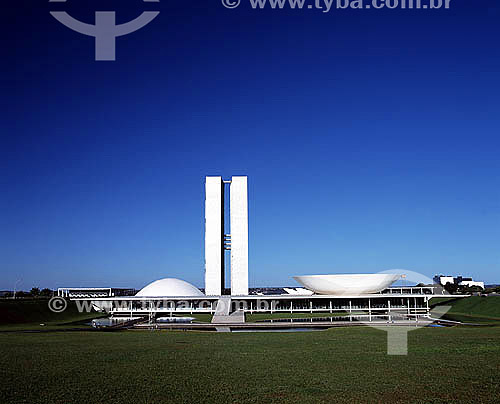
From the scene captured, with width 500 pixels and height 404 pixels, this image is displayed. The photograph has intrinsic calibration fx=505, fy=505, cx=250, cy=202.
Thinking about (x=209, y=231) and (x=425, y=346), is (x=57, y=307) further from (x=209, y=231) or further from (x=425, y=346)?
(x=425, y=346)

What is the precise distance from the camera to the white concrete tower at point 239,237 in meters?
54.9

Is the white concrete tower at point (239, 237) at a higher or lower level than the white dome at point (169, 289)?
higher

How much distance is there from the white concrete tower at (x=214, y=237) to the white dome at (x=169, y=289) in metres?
3.68

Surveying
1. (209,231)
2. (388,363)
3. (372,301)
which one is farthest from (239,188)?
(388,363)

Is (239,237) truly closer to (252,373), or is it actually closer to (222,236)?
(222,236)

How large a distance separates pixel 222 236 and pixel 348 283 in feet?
60.3

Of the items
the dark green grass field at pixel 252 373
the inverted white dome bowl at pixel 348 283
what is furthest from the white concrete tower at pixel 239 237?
the dark green grass field at pixel 252 373

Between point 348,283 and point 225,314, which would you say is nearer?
point 225,314

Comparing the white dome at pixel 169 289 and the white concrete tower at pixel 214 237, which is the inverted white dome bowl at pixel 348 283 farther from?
the white concrete tower at pixel 214 237

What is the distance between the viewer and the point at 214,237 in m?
55.3

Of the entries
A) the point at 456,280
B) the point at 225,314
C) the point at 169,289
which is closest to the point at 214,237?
the point at 169,289

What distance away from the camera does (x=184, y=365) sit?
13.9 m

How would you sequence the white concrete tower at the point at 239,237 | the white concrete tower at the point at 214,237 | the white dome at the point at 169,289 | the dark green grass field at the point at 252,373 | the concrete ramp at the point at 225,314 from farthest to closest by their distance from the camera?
1. the white concrete tower at the point at 239,237
2. the white concrete tower at the point at 214,237
3. the white dome at the point at 169,289
4. the concrete ramp at the point at 225,314
5. the dark green grass field at the point at 252,373

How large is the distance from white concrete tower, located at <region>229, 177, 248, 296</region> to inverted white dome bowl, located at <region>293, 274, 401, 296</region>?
12.3 meters
